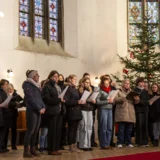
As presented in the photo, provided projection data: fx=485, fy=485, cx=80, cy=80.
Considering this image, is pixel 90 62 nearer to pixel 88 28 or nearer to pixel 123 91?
pixel 88 28

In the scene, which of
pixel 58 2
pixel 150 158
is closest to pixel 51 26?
pixel 58 2

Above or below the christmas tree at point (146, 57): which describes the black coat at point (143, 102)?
below

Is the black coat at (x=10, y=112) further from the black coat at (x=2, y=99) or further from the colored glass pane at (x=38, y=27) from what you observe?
the colored glass pane at (x=38, y=27)

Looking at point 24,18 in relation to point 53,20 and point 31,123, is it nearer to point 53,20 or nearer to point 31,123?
point 53,20

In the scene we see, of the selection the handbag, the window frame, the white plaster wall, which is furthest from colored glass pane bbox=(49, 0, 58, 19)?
the handbag

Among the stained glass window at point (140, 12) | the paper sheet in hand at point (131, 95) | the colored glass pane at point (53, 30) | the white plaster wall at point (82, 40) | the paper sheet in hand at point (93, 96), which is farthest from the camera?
the stained glass window at point (140, 12)

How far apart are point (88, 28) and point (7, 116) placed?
7.02 m

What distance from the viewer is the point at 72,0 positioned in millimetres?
16516

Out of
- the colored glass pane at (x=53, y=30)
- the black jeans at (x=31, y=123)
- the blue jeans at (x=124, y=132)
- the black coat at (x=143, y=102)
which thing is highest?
the colored glass pane at (x=53, y=30)

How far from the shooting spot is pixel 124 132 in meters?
11.3

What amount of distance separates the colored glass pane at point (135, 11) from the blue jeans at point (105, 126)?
347 inches

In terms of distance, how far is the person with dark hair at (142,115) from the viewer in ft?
37.1

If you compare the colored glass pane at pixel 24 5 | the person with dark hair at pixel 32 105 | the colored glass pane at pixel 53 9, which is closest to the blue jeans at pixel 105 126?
the person with dark hair at pixel 32 105

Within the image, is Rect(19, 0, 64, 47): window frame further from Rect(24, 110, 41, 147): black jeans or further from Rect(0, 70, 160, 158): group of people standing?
Rect(24, 110, 41, 147): black jeans
